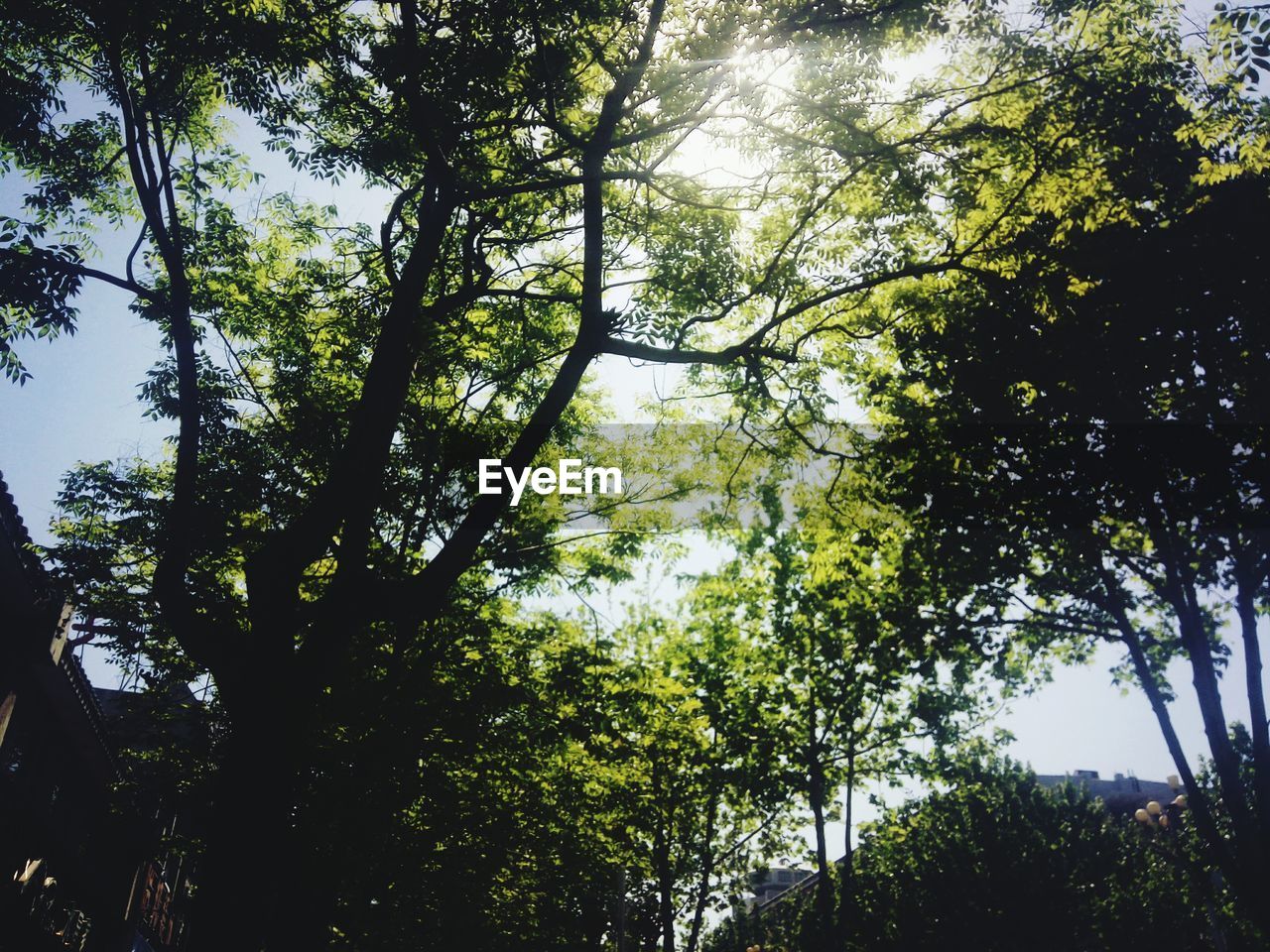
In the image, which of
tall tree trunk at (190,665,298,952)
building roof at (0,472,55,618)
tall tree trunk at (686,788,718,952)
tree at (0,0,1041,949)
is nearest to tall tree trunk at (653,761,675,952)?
tall tree trunk at (686,788,718,952)

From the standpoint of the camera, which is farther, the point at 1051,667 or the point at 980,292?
the point at 1051,667

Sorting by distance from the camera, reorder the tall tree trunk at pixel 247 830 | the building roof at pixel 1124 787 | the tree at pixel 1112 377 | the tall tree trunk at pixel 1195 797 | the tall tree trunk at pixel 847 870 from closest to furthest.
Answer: the tall tree trunk at pixel 247 830 → the tree at pixel 1112 377 → the tall tree trunk at pixel 1195 797 → the tall tree trunk at pixel 847 870 → the building roof at pixel 1124 787

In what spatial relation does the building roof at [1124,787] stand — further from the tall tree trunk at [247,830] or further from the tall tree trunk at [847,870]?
the tall tree trunk at [247,830]

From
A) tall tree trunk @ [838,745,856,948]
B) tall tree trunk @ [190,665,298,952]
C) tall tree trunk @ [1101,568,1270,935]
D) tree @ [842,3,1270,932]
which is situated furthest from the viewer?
tall tree trunk @ [838,745,856,948]

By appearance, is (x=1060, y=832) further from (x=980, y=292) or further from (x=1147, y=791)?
(x=1147, y=791)

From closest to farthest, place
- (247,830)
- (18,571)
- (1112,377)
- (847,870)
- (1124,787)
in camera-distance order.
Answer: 1. (247,830)
2. (1112,377)
3. (18,571)
4. (847,870)
5. (1124,787)

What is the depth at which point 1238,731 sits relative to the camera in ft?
88.9

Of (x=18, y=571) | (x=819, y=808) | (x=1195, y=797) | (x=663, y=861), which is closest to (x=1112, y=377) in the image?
(x=1195, y=797)

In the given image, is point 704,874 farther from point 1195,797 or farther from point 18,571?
point 18,571

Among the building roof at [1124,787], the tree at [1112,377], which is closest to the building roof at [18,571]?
the tree at [1112,377]

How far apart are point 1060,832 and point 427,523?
21.8 meters

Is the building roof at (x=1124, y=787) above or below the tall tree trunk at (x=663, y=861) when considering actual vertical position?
above

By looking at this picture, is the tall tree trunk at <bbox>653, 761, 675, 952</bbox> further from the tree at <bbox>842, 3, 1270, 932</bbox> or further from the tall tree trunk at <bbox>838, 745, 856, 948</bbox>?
the tree at <bbox>842, 3, 1270, 932</bbox>

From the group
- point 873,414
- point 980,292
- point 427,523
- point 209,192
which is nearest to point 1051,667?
point 873,414
